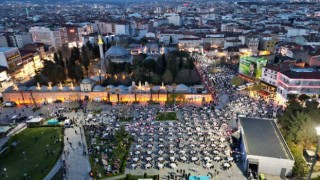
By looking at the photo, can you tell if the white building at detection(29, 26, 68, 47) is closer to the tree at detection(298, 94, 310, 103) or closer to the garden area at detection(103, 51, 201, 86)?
the garden area at detection(103, 51, 201, 86)

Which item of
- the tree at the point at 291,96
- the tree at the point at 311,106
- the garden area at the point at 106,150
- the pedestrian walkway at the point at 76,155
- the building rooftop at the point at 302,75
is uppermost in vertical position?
the building rooftop at the point at 302,75

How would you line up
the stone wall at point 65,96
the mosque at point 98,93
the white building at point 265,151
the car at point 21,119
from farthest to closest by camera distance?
the stone wall at point 65,96, the mosque at point 98,93, the car at point 21,119, the white building at point 265,151

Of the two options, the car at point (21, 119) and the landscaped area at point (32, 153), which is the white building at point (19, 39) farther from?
the landscaped area at point (32, 153)

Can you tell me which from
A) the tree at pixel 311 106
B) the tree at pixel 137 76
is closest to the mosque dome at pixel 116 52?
the tree at pixel 137 76

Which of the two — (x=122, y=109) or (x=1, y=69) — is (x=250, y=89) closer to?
(x=122, y=109)

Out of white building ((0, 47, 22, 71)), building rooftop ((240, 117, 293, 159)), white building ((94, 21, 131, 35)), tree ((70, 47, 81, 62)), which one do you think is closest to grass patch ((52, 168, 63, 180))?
building rooftop ((240, 117, 293, 159))

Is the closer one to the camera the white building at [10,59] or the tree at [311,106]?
the tree at [311,106]

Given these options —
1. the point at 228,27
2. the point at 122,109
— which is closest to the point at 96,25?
the point at 228,27
